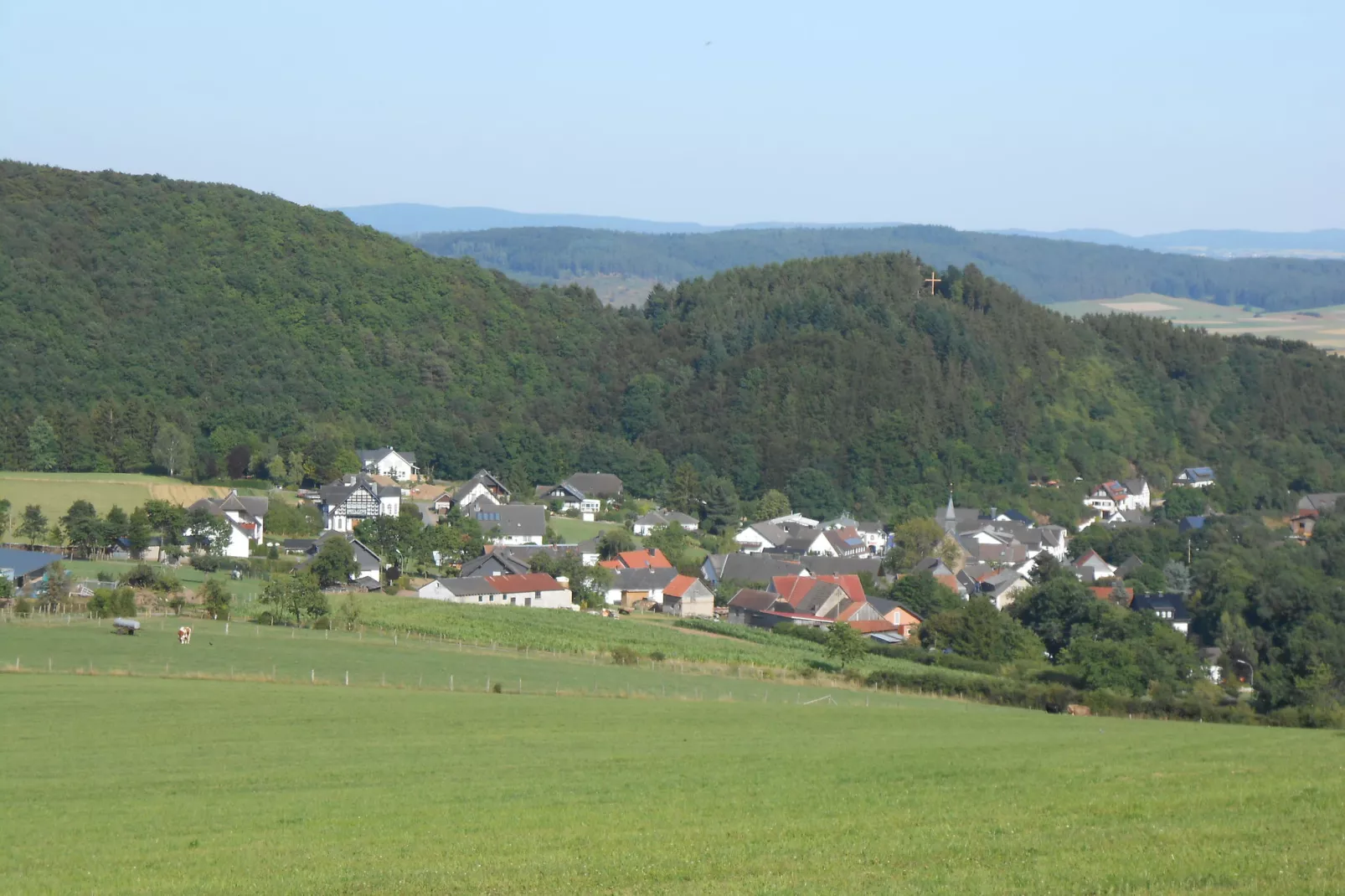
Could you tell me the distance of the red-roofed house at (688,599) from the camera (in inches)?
2280

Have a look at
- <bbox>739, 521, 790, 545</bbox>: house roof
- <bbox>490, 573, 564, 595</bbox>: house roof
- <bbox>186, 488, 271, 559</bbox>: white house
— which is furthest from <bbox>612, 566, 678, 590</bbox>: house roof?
<bbox>739, 521, 790, 545</bbox>: house roof

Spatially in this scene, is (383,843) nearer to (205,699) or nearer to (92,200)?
(205,699)

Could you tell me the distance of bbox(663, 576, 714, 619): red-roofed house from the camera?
57.9 meters

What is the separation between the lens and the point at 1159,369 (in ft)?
346

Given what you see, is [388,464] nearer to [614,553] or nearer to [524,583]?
[614,553]

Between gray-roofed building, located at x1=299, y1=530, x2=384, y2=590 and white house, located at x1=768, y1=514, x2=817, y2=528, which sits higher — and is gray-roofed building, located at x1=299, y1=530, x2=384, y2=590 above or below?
above

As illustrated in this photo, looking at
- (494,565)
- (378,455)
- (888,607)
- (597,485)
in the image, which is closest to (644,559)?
(494,565)

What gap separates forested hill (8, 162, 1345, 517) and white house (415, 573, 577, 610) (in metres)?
27.6

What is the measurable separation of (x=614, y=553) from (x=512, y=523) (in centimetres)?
701

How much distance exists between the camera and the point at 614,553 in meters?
66.7

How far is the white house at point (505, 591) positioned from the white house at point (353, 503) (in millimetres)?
15250

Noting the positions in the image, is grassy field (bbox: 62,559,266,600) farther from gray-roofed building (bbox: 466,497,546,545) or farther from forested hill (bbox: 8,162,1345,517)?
forested hill (bbox: 8,162,1345,517)

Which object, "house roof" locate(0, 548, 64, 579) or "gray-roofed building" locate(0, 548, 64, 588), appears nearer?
"gray-roofed building" locate(0, 548, 64, 588)

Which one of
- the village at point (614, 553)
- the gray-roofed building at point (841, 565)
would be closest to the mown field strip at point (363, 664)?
the village at point (614, 553)
